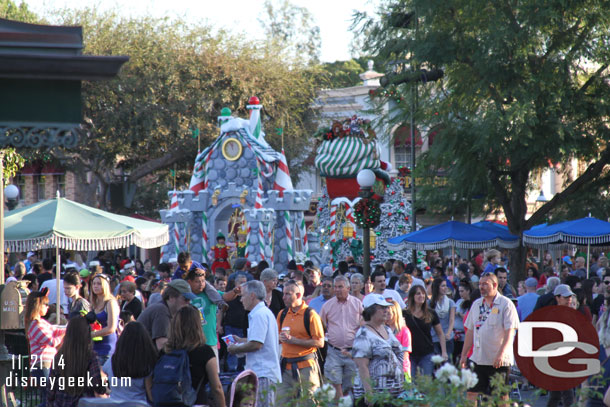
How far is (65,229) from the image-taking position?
1171 centimetres

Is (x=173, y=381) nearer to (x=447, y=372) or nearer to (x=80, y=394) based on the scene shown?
(x=80, y=394)

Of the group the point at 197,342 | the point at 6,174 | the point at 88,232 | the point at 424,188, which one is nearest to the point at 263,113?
the point at 424,188

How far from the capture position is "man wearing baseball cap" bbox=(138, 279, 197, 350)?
8.59 metres

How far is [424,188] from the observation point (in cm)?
2338

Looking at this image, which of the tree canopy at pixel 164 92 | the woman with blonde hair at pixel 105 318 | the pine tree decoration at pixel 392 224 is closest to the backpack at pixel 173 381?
the woman with blonde hair at pixel 105 318

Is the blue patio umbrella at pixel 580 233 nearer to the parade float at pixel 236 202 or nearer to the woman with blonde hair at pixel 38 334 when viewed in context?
the parade float at pixel 236 202

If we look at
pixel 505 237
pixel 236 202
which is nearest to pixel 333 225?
pixel 236 202

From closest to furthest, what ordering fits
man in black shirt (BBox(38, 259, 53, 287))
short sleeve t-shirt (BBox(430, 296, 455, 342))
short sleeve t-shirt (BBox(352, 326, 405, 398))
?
short sleeve t-shirt (BBox(352, 326, 405, 398)) < short sleeve t-shirt (BBox(430, 296, 455, 342)) < man in black shirt (BBox(38, 259, 53, 287))

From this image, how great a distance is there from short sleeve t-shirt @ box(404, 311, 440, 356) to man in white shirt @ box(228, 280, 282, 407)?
239cm

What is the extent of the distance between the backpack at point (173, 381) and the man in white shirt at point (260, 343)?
1.34 metres

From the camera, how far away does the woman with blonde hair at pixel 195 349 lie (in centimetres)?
704

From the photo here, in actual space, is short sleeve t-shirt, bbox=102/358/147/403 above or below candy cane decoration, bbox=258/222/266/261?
below

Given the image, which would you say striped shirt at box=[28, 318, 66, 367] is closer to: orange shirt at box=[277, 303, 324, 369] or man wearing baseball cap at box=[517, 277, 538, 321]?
orange shirt at box=[277, 303, 324, 369]

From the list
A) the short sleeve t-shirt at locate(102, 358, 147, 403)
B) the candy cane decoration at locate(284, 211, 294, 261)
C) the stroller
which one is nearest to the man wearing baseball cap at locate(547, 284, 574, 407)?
the stroller
